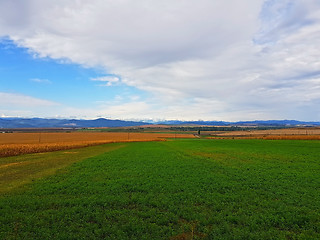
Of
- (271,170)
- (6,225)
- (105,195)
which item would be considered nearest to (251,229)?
(105,195)

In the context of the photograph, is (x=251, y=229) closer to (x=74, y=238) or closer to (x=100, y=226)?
(x=100, y=226)

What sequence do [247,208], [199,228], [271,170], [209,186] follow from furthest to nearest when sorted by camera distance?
[271,170] → [209,186] → [247,208] → [199,228]

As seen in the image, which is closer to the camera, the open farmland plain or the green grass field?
the green grass field

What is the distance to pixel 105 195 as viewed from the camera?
553 inches

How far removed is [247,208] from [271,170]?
11.6 metres

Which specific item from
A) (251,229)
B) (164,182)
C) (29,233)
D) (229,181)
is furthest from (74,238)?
(229,181)

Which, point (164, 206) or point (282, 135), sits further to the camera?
point (282, 135)

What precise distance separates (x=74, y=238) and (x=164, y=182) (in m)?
9.11

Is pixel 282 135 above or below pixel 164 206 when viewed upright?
above

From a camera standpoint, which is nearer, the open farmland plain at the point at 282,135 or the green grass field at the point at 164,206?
the green grass field at the point at 164,206

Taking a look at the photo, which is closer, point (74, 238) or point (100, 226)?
point (74, 238)

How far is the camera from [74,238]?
870 cm

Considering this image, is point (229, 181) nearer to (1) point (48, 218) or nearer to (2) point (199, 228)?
(2) point (199, 228)

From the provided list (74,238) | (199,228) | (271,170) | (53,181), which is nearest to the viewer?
(74,238)
